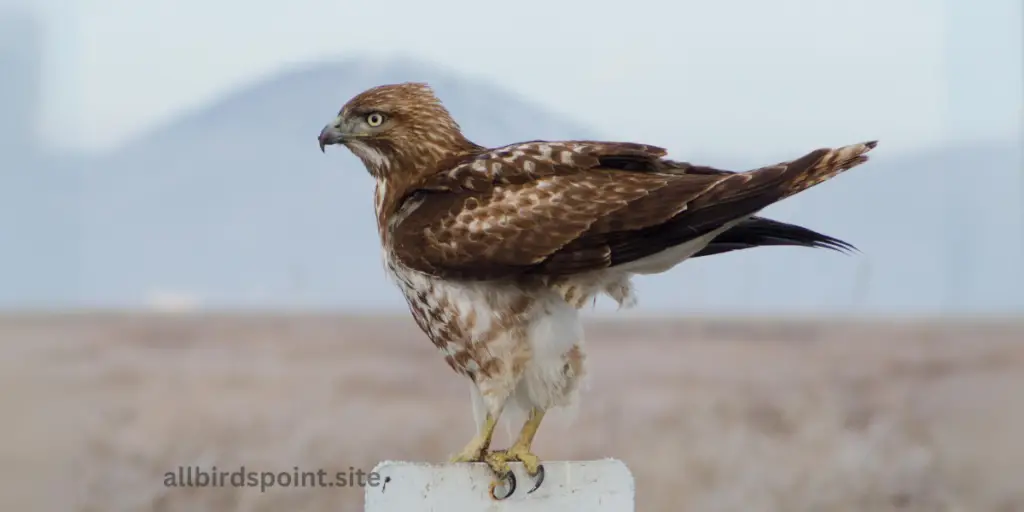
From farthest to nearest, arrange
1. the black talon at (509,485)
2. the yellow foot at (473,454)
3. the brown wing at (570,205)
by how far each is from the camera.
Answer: the yellow foot at (473,454), the black talon at (509,485), the brown wing at (570,205)

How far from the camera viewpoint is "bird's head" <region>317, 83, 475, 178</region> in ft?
7.29

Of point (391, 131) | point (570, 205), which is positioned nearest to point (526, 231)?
point (570, 205)

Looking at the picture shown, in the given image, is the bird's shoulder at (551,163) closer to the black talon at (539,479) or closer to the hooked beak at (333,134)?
the hooked beak at (333,134)

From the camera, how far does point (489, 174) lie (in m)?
2.12

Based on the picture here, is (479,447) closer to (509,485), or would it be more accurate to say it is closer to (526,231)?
(509,485)

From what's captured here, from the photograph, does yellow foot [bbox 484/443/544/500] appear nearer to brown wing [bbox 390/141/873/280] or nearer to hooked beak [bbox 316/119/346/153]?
brown wing [bbox 390/141/873/280]

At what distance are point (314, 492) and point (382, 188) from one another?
1980 mm

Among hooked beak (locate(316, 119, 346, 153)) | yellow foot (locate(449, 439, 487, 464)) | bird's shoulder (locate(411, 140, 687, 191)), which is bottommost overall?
yellow foot (locate(449, 439, 487, 464))

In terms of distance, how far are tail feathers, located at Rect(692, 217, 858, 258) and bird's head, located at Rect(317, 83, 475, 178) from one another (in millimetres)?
609

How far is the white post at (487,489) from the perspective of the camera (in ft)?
6.54

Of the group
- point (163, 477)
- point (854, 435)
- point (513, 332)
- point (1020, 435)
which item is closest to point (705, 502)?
point (854, 435)

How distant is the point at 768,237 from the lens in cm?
217

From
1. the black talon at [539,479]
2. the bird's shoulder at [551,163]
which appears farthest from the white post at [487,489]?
the bird's shoulder at [551,163]

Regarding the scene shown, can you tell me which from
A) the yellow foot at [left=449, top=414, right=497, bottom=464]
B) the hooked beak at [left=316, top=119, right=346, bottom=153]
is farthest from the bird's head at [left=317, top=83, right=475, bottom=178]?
the yellow foot at [left=449, top=414, right=497, bottom=464]
